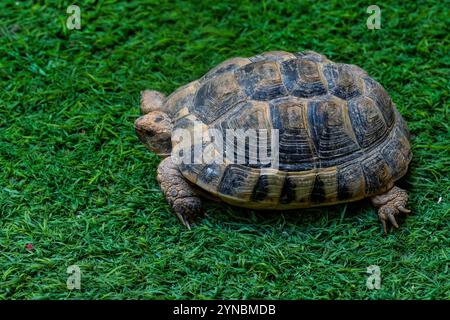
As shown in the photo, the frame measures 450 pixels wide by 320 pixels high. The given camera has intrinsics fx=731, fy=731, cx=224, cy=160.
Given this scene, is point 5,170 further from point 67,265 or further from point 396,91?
point 396,91

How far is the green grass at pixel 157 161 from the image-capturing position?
5.41 meters

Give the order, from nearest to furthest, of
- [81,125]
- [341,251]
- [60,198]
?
[341,251] < [60,198] < [81,125]

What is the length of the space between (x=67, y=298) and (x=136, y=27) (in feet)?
10.7

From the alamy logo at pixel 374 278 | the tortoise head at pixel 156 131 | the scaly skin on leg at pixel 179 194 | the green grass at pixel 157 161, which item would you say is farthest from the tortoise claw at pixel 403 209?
the tortoise head at pixel 156 131

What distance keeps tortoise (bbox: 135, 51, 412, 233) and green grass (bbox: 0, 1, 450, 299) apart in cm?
23

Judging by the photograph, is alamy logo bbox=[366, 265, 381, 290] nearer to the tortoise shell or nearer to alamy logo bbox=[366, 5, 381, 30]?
the tortoise shell

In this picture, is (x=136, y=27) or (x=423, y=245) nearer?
(x=423, y=245)

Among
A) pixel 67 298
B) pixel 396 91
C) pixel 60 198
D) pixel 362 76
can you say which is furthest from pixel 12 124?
pixel 396 91

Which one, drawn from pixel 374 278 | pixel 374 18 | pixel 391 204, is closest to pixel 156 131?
pixel 391 204

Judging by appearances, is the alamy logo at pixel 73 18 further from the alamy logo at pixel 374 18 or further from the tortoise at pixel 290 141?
the alamy logo at pixel 374 18

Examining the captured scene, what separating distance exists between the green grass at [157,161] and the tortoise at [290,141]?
229 mm

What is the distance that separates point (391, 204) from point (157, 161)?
198cm

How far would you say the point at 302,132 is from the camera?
5.57m

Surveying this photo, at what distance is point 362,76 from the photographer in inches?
236
